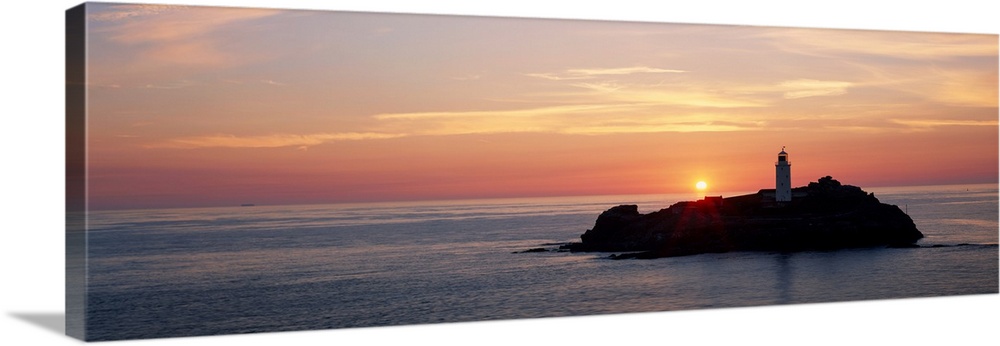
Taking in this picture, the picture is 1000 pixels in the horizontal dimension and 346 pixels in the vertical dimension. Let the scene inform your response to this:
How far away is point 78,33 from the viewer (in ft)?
38.5

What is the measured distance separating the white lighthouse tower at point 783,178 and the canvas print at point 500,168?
0.10 ft

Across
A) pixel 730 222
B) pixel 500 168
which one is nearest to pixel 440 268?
pixel 500 168

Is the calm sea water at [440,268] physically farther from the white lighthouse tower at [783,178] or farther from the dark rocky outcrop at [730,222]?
the white lighthouse tower at [783,178]

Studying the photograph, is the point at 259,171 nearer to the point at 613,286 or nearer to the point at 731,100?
the point at 613,286

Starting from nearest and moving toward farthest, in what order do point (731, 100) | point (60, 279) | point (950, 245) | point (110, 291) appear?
point (110, 291) < point (60, 279) < point (731, 100) < point (950, 245)

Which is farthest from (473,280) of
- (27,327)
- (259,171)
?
(27,327)

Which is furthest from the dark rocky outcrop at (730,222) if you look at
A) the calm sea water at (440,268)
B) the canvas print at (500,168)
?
the calm sea water at (440,268)

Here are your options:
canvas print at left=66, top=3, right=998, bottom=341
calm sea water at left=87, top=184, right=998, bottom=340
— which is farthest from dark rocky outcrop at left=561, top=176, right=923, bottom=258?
calm sea water at left=87, top=184, right=998, bottom=340

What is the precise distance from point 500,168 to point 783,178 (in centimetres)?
311

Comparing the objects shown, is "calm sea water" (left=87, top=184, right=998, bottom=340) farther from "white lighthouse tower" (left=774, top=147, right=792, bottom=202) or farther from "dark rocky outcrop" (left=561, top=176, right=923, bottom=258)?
"white lighthouse tower" (left=774, top=147, right=792, bottom=202)

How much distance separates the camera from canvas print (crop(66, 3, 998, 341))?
12.0 m

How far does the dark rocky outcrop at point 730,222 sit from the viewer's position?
1462 centimetres

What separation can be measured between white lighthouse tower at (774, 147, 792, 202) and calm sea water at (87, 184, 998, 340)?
64 cm

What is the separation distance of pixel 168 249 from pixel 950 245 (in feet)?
29.0
